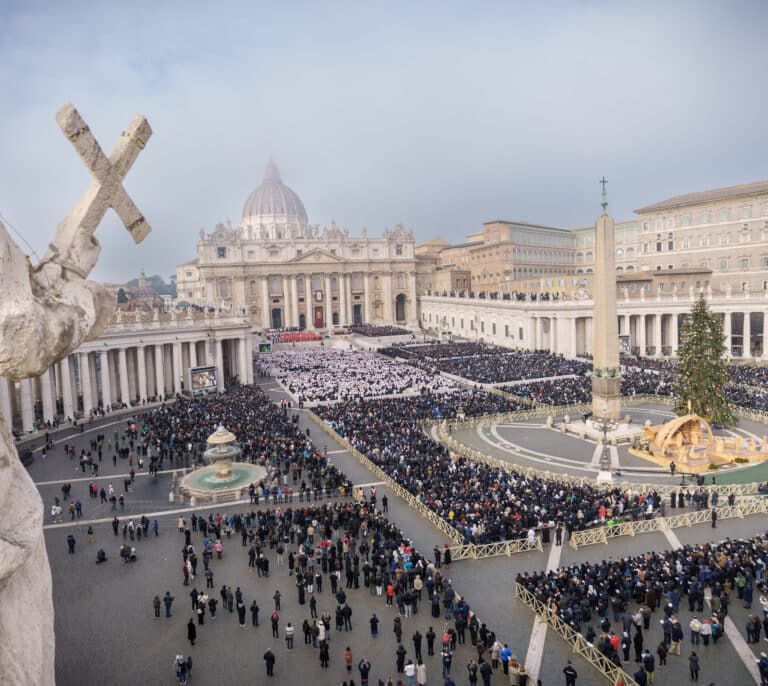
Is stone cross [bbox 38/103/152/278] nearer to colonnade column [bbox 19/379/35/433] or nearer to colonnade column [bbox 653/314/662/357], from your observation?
colonnade column [bbox 19/379/35/433]

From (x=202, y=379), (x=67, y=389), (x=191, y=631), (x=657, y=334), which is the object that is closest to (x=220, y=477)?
(x=191, y=631)

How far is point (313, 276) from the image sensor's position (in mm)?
106375

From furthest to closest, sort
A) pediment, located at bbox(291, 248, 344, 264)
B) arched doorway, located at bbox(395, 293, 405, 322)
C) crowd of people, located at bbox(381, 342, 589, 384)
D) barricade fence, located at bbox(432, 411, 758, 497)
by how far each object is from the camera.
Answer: arched doorway, located at bbox(395, 293, 405, 322) < pediment, located at bbox(291, 248, 344, 264) < crowd of people, located at bbox(381, 342, 589, 384) < barricade fence, located at bbox(432, 411, 758, 497)

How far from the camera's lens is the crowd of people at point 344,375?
4522cm

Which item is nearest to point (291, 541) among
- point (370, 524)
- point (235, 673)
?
point (370, 524)

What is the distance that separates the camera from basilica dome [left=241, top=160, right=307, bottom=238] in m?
125

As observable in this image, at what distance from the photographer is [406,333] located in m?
87.7

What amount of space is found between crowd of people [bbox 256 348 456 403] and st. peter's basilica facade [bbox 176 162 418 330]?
113 feet

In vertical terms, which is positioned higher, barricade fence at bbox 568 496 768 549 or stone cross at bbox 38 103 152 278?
stone cross at bbox 38 103 152 278

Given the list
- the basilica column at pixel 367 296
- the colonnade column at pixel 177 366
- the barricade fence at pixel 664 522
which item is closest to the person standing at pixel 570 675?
the barricade fence at pixel 664 522

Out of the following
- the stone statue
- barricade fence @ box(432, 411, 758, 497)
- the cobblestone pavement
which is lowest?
the cobblestone pavement

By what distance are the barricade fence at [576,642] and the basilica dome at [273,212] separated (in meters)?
112

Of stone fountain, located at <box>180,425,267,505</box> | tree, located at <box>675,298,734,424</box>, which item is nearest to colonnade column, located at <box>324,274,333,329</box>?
tree, located at <box>675,298,734,424</box>

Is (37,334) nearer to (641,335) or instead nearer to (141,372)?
(141,372)
